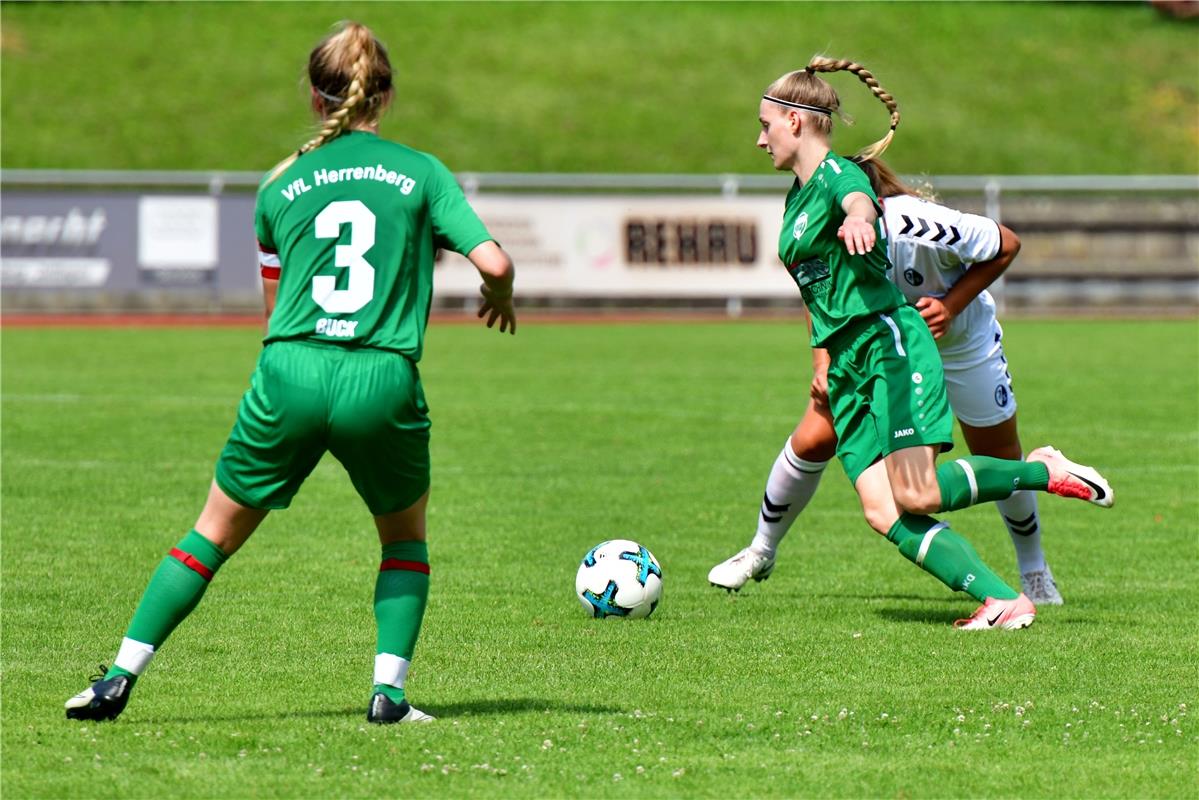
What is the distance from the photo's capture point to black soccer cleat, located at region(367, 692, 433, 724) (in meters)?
4.75

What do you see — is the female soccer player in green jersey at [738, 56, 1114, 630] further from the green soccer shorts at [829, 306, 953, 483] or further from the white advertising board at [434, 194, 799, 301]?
the white advertising board at [434, 194, 799, 301]

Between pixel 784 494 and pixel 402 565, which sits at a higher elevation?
pixel 402 565

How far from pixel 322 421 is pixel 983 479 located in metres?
2.72

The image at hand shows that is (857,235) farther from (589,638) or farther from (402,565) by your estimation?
(589,638)

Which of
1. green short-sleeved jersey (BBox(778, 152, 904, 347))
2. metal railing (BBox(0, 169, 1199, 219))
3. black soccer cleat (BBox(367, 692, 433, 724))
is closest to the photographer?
black soccer cleat (BBox(367, 692, 433, 724))

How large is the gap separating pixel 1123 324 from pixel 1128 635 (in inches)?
824

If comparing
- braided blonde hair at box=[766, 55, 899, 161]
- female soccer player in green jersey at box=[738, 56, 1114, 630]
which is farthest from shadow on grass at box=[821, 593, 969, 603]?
braided blonde hair at box=[766, 55, 899, 161]

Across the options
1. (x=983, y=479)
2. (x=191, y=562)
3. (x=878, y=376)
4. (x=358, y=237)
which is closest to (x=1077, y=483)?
(x=983, y=479)

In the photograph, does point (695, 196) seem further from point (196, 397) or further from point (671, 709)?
point (671, 709)

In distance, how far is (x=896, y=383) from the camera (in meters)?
6.03

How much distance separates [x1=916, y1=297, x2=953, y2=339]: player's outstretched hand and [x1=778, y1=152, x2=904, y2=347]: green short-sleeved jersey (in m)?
0.22

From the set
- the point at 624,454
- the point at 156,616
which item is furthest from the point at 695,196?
the point at 156,616

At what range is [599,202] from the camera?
84.6 feet

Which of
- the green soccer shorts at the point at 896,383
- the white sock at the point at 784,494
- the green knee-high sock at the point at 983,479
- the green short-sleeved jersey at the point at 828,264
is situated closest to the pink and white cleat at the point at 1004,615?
the green knee-high sock at the point at 983,479
